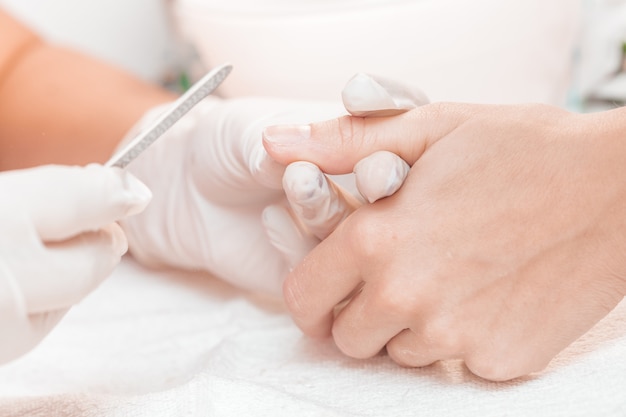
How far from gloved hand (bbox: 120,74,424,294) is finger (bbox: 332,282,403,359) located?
82mm

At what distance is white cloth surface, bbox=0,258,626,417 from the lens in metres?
0.56

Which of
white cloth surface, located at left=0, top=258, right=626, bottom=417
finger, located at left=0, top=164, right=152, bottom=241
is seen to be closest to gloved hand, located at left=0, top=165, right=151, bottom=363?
finger, located at left=0, top=164, right=152, bottom=241

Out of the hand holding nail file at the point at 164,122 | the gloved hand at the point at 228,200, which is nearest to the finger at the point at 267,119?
the gloved hand at the point at 228,200

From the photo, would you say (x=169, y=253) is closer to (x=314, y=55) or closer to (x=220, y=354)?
(x=220, y=354)

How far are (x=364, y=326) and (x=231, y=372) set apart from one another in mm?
131

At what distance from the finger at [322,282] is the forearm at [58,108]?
43 centimetres

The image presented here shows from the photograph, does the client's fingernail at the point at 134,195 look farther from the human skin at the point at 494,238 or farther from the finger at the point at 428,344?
the finger at the point at 428,344

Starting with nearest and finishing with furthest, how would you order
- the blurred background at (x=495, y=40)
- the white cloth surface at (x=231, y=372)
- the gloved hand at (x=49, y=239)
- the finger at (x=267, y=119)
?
the gloved hand at (x=49, y=239), the white cloth surface at (x=231, y=372), the finger at (x=267, y=119), the blurred background at (x=495, y=40)

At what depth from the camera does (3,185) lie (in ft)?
1.51

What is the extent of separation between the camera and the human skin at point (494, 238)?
1.89 ft

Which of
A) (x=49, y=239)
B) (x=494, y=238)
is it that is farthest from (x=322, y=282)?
(x=49, y=239)

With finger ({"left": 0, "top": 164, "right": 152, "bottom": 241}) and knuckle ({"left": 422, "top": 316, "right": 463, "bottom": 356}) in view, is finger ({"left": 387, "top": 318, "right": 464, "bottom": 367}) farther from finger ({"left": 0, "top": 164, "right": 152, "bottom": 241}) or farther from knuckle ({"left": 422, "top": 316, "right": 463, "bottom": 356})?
finger ({"left": 0, "top": 164, "right": 152, "bottom": 241})

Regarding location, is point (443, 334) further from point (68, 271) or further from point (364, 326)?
point (68, 271)

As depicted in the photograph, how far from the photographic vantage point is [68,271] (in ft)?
1.58
